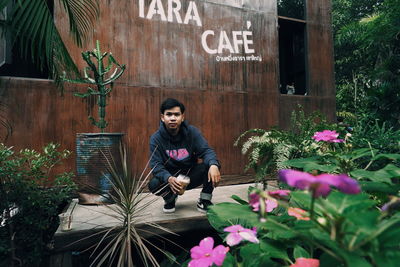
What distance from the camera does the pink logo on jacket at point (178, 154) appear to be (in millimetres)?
2838

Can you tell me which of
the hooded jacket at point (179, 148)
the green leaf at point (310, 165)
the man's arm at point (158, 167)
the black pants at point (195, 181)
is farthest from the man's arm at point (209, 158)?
the green leaf at point (310, 165)

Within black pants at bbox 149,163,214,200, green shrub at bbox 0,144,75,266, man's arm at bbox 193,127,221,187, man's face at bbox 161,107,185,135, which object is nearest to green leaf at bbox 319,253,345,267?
man's arm at bbox 193,127,221,187

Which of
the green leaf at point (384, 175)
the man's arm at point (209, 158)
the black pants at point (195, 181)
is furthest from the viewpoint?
the black pants at point (195, 181)

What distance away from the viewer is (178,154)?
2863mm

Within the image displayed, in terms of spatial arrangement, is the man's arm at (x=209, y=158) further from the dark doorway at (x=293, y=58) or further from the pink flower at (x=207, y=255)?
the dark doorway at (x=293, y=58)

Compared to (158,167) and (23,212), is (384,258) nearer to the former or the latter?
(158,167)

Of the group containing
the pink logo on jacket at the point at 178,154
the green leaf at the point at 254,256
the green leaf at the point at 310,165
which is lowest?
the green leaf at the point at 254,256

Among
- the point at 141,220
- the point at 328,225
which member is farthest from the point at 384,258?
the point at 141,220

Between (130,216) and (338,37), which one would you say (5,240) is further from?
(338,37)

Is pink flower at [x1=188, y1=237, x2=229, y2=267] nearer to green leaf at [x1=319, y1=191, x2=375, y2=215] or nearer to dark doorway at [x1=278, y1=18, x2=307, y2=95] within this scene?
green leaf at [x1=319, y1=191, x2=375, y2=215]

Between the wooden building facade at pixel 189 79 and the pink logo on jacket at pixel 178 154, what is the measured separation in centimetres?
106

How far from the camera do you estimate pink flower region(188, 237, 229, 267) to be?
0.83 meters

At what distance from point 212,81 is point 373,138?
2.94 m

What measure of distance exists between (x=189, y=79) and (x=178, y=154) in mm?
2368
